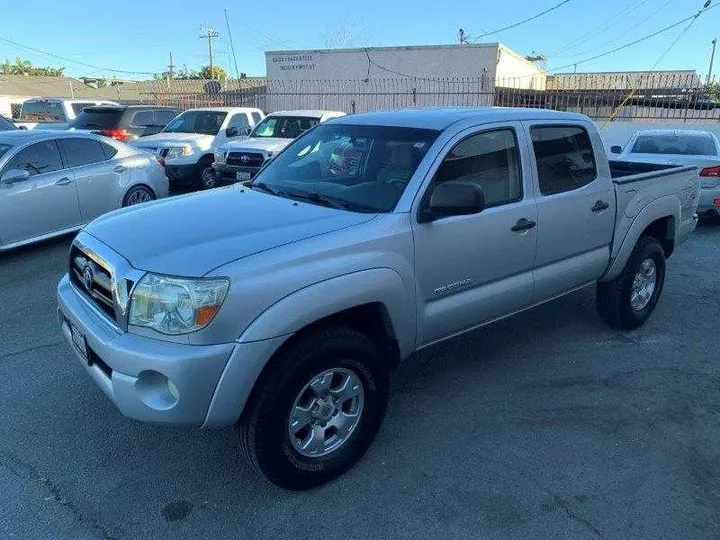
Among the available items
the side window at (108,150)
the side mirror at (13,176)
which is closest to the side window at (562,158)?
the side mirror at (13,176)

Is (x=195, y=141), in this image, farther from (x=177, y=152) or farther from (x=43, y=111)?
(x=43, y=111)

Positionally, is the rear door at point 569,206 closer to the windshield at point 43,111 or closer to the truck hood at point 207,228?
the truck hood at point 207,228

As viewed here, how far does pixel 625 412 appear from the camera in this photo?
3.83 metres

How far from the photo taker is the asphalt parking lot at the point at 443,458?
2.80 metres

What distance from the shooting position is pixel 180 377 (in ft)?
8.27

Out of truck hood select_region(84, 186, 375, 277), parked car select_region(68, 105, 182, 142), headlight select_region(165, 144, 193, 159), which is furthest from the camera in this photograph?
parked car select_region(68, 105, 182, 142)

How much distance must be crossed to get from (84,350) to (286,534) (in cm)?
136

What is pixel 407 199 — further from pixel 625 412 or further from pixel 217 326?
pixel 625 412

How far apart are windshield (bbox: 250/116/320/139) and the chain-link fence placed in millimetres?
7413

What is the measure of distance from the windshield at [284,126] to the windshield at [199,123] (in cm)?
123

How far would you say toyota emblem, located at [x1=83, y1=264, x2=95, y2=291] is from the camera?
311cm

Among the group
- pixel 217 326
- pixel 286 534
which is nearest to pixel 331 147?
pixel 217 326

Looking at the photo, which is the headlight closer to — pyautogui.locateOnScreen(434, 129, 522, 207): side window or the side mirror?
the side mirror

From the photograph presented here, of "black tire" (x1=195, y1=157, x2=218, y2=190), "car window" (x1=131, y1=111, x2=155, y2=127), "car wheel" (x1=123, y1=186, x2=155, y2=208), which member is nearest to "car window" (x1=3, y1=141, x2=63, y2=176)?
"car wheel" (x1=123, y1=186, x2=155, y2=208)
